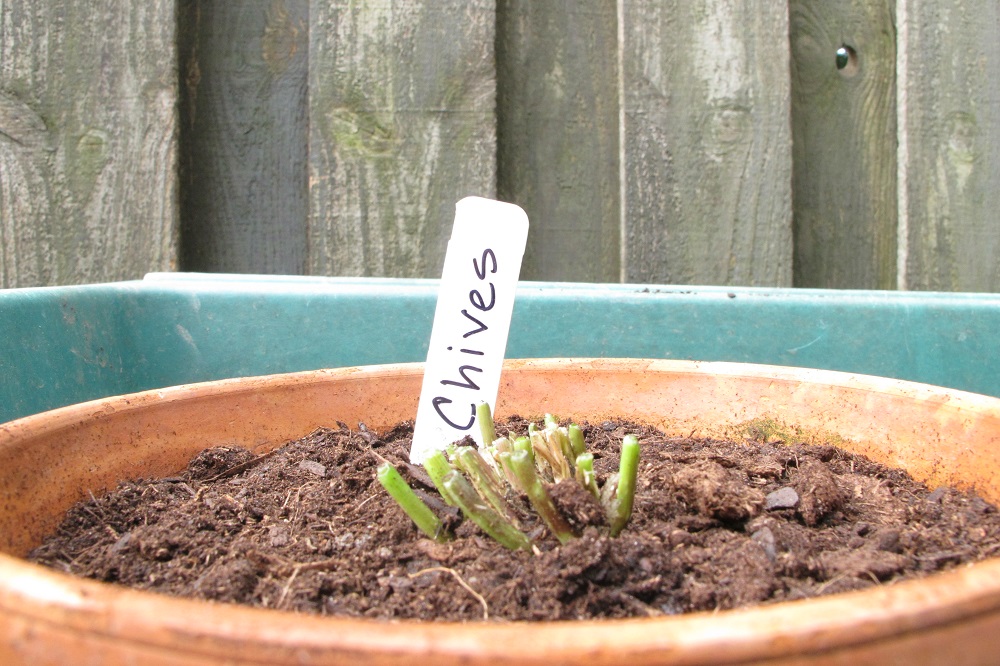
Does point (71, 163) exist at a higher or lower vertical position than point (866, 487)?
higher

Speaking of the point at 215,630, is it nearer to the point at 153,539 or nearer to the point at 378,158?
the point at 153,539

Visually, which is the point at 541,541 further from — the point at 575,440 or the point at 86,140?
the point at 86,140

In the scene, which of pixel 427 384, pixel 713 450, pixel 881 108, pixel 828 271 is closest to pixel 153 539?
pixel 427 384

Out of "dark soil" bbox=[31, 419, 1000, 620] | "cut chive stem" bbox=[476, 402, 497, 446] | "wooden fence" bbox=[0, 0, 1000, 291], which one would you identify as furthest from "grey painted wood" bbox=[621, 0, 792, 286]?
"cut chive stem" bbox=[476, 402, 497, 446]

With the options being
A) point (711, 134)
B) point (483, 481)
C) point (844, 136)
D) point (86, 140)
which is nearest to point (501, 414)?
point (483, 481)

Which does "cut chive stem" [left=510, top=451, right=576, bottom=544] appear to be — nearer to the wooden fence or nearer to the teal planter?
the teal planter
